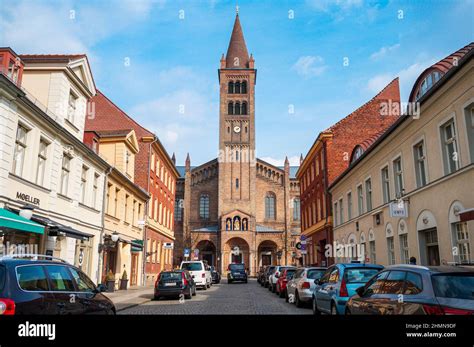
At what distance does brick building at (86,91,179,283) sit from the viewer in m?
32.6

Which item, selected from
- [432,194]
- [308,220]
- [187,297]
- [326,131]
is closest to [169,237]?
[308,220]

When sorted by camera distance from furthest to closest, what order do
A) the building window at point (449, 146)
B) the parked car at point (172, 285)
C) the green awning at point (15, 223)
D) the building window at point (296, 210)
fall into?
1. the building window at point (296, 210)
2. the parked car at point (172, 285)
3. the building window at point (449, 146)
4. the green awning at point (15, 223)

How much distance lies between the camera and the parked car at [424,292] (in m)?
4.88

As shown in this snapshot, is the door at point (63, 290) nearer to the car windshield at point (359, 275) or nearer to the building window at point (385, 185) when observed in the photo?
the car windshield at point (359, 275)

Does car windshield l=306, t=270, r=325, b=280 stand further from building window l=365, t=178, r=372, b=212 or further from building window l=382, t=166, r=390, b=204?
building window l=365, t=178, r=372, b=212

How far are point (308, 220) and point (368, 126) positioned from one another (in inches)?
467

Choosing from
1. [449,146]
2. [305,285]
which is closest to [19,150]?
[305,285]

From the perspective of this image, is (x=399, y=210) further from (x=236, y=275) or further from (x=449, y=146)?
(x=236, y=275)

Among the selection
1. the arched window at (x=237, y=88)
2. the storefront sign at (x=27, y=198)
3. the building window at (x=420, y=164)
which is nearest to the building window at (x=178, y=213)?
the arched window at (x=237, y=88)

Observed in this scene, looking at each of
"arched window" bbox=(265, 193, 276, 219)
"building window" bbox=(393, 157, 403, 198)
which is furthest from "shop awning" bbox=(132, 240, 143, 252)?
"arched window" bbox=(265, 193, 276, 219)

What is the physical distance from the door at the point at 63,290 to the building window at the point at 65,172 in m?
11.6

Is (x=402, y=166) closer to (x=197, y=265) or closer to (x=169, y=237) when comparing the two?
(x=197, y=265)
